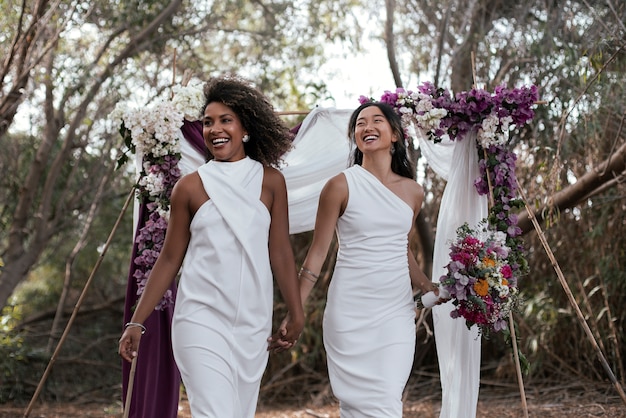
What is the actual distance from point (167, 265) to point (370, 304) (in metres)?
1.00

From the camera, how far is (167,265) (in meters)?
3.53

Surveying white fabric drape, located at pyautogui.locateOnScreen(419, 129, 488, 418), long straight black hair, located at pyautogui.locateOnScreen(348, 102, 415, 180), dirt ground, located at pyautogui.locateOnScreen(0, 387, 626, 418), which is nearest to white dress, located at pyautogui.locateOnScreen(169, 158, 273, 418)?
long straight black hair, located at pyautogui.locateOnScreen(348, 102, 415, 180)

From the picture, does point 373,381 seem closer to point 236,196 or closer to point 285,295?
point 285,295

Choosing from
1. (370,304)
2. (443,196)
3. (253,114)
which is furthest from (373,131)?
(443,196)

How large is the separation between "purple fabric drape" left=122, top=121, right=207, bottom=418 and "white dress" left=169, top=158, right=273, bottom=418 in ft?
5.61

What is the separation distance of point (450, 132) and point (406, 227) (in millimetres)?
1055

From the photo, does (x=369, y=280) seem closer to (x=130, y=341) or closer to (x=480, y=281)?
(x=480, y=281)

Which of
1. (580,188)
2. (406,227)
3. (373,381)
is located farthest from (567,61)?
(373,381)

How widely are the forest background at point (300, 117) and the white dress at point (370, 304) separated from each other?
289 centimetres

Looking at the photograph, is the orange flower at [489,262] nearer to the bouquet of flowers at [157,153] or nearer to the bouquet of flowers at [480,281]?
the bouquet of flowers at [480,281]

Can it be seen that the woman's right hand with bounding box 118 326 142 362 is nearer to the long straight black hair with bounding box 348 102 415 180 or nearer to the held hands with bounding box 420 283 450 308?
the held hands with bounding box 420 283 450 308

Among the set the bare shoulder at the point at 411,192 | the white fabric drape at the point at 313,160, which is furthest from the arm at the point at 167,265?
the white fabric drape at the point at 313,160

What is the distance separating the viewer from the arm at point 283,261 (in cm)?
358

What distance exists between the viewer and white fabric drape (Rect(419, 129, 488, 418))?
188 inches
